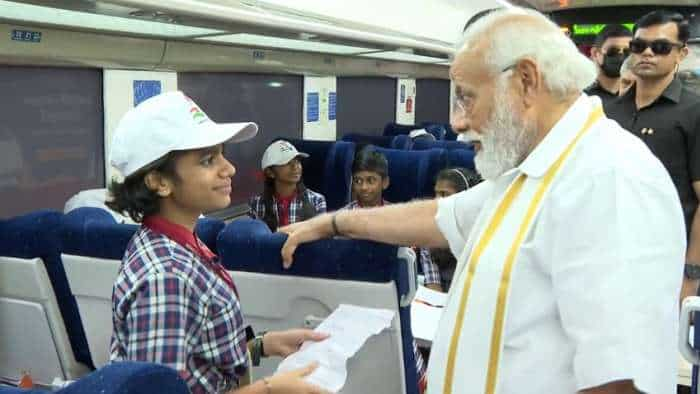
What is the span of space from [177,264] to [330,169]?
373cm

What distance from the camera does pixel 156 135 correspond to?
138 centimetres

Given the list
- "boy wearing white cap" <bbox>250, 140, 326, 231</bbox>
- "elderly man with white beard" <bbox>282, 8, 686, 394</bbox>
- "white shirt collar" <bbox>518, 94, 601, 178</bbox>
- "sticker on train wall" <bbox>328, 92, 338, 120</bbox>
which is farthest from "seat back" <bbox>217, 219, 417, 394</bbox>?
"sticker on train wall" <bbox>328, 92, 338, 120</bbox>

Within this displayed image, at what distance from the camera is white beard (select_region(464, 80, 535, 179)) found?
1.27 metres

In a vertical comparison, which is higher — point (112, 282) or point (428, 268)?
point (112, 282)

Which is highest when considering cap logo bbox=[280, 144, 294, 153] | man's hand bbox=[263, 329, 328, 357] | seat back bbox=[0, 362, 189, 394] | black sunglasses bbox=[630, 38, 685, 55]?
black sunglasses bbox=[630, 38, 685, 55]

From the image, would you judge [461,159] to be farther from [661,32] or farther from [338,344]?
[338,344]

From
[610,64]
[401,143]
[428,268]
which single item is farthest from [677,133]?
[401,143]

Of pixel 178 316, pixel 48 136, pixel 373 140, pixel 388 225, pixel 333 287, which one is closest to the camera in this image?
pixel 178 316

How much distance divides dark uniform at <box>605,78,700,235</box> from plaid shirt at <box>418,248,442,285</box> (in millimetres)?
1089

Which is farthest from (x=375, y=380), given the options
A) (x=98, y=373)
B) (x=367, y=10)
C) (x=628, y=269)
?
(x=367, y=10)

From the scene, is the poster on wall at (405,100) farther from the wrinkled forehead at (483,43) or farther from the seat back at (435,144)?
the wrinkled forehead at (483,43)

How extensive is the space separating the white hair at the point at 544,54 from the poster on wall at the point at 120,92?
2849 millimetres

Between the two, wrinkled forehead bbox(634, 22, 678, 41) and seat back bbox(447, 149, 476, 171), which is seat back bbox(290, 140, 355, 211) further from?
wrinkled forehead bbox(634, 22, 678, 41)

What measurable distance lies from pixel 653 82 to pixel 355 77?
4.59 meters
